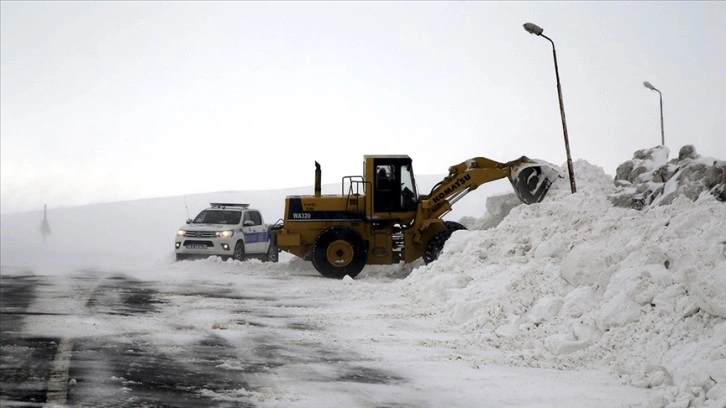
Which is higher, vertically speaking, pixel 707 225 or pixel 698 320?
pixel 707 225

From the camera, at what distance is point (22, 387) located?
31.5 ft

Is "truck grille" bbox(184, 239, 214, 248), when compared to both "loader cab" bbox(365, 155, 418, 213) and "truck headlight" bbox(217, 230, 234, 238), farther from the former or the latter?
"loader cab" bbox(365, 155, 418, 213)

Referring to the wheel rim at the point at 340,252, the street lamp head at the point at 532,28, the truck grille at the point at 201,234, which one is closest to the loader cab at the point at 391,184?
the wheel rim at the point at 340,252

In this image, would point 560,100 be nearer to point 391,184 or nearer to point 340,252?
point 391,184

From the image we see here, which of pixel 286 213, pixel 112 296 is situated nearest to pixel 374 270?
pixel 286 213

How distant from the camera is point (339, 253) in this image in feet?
84.4

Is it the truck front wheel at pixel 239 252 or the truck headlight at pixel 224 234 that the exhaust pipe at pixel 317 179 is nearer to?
the truck headlight at pixel 224 234

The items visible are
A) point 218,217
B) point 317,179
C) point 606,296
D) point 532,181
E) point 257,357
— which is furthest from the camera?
point 218,217

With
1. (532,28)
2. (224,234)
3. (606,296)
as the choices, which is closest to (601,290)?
(606,296)

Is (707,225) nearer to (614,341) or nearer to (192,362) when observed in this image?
(614,341)

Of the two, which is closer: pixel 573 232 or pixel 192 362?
pixel 192 362

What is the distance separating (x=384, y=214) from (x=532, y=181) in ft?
13.4

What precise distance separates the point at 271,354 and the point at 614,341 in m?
3.96

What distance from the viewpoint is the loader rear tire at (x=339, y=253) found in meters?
25.6
